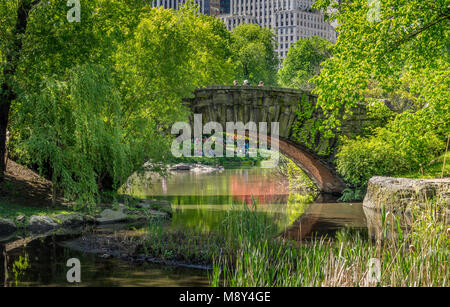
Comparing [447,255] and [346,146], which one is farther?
[346,146]

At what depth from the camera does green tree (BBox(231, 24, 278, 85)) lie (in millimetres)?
55688

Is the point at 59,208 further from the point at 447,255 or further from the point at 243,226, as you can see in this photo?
the point at 447,255

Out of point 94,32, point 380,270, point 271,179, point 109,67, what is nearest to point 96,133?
point 109,67

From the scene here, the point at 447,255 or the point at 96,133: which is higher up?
the point at 96,133

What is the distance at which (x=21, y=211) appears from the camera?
14.2 m

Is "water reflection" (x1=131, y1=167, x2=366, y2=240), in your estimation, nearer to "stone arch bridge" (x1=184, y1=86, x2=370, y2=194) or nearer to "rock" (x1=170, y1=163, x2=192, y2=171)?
"stone arch bridge" (x1=184, y1=86, x2=370, y2=194)

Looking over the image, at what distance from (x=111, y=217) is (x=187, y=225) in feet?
6.84

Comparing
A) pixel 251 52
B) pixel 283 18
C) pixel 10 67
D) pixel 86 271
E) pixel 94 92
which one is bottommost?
pixel 86 271

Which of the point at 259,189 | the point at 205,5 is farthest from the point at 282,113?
the point at 205,5

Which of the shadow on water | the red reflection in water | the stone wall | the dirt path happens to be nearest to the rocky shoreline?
the dirt path

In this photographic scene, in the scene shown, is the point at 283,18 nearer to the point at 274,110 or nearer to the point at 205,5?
the point at 205,5

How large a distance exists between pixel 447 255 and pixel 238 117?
13.7 meters

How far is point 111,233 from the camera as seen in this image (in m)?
13.4

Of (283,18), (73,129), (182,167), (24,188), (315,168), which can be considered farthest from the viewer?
(283,18)
